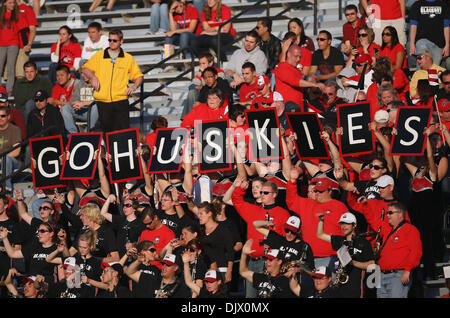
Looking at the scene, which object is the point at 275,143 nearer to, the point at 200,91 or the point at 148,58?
the point at 200,91

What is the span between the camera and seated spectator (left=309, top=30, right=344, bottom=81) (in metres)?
18.9

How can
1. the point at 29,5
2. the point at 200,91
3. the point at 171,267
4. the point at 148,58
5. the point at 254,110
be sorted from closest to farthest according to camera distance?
Result: the point at 171,267 → the point at 254,110 → the point at 200,91 → the point at 148,58 → the point at 29,5

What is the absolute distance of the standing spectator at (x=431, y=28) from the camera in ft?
63.4

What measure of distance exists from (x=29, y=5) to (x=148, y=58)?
2.76 metres

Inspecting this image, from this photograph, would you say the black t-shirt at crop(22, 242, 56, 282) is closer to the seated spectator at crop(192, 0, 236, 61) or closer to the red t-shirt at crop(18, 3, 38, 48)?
the seated spectator at crop(192, 0, 236, 61)

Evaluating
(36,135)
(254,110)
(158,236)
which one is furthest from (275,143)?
(36,135)

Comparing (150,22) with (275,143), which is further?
(150,22)

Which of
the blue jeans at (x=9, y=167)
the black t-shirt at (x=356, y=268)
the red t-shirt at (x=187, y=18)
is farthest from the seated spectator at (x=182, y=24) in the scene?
the black t-shirt at (x=356, y=268)

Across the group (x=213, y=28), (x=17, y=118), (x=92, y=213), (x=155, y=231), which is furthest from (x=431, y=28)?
(x=17, y=118)

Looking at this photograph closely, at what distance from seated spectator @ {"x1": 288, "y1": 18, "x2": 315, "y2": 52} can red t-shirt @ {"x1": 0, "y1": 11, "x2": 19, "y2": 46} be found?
15.2 ft

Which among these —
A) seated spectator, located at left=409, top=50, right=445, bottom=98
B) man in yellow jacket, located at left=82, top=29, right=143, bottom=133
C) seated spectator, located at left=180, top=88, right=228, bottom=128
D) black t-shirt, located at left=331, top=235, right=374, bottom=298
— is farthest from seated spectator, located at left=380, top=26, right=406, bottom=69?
black t-shirt, located at left=331, top=235, right=374, bottom=298

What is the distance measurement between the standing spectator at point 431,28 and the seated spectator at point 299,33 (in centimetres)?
141
